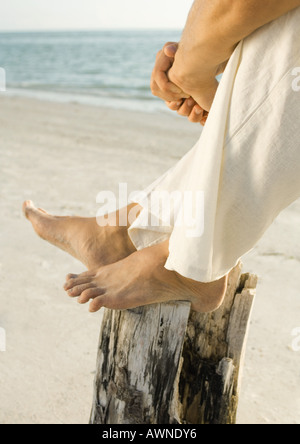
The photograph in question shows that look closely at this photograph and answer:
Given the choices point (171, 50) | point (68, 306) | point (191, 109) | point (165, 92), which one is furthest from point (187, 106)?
point (68, 306)

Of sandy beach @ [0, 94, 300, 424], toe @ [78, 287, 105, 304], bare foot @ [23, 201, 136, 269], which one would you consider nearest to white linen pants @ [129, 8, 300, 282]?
toe @ [78, 287, 105, 304]

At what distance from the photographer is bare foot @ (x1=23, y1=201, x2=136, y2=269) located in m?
1.58

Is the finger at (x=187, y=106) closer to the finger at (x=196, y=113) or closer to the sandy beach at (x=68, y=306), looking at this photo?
the finger at (x=196, y=113)

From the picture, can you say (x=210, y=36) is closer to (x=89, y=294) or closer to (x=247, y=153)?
(x=247, y=153)

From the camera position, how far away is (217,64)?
1.29m

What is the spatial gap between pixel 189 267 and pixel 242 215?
0.51ft

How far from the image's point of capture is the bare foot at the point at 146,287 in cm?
133

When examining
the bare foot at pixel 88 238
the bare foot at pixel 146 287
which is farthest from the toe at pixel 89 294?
the bare foot at pixel 88 238

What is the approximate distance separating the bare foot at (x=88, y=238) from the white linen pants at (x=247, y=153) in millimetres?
405

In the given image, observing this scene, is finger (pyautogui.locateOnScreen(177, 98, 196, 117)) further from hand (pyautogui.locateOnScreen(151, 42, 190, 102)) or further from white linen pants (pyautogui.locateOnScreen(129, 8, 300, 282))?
white linen pants (pyautogui.locateOnScreen(129, 8, 300, 282))

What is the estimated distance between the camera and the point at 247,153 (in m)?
1.13

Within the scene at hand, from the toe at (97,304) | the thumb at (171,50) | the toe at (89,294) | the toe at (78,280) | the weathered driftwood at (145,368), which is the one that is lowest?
the weathered driftwood at (145,368)
